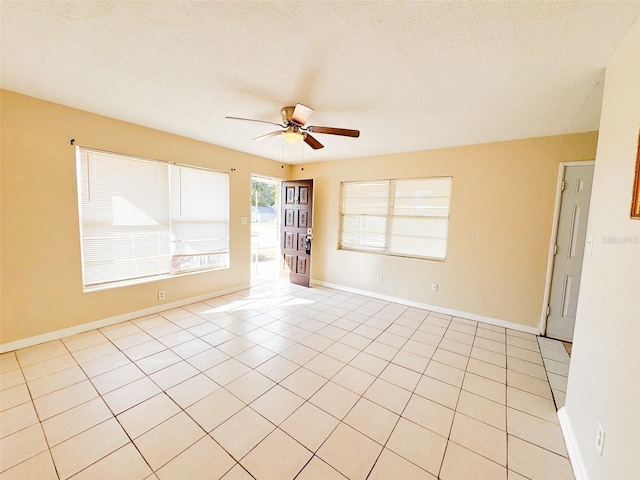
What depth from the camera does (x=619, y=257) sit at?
1.27 metres

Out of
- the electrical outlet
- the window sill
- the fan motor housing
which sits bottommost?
the electrical outlet

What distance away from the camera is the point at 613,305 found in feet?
4.20

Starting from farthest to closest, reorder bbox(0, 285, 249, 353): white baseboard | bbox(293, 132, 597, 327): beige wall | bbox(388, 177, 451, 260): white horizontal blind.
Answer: bbox(388, 177, 451, 260): white horizontal blind < bbox(293, 132, 597, 327): beige wall < bbox(0, 285, 249, 353): white baseboard

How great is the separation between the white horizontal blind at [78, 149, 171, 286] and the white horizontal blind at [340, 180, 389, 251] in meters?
2.99

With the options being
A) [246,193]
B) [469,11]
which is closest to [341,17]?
[469,11]

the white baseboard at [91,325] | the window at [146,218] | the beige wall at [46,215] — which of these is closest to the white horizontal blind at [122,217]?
the window at [146,218]

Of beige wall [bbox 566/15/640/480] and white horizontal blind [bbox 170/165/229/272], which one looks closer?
beige wall [bbox 566/15/640/480]

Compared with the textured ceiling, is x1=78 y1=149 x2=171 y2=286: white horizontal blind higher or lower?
lower

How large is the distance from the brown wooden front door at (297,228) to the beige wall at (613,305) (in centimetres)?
382

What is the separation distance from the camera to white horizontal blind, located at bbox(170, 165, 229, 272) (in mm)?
3693

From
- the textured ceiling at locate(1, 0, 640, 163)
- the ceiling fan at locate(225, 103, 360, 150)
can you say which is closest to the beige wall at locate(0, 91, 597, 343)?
the textured ceiling at locate(1, 0, 640, 163)

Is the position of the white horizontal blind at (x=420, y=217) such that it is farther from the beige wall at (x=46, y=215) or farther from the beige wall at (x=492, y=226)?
the beige wall at (x=46, y=215)

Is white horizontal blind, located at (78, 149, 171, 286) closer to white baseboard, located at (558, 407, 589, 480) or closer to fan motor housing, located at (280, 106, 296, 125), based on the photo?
fan motor housing, located at (280, 106, 296, 125)

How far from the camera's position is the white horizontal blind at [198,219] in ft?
12.1
